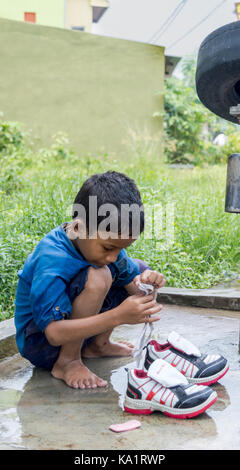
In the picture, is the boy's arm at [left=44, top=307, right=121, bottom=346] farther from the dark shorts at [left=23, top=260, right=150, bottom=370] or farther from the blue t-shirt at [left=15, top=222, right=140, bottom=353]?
the dark shorts at [left=23, top=260, right=150, bottom=370]

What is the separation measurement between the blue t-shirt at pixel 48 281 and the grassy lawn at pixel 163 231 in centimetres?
86

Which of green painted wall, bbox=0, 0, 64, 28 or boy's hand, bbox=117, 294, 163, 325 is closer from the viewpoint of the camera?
boy's hand, bbox=117, 294, 163, 325

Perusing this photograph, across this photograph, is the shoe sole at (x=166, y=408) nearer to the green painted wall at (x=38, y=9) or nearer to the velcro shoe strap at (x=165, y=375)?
the velcro shoe strap at (x=165, y=375)

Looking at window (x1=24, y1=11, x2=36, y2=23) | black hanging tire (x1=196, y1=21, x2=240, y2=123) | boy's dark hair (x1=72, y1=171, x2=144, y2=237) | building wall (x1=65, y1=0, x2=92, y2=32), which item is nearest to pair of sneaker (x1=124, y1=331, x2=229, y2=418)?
boy's dark hair (x1=72, y1=171, x2=144, y2=237)

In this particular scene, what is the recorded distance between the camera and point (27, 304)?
2.04 meters

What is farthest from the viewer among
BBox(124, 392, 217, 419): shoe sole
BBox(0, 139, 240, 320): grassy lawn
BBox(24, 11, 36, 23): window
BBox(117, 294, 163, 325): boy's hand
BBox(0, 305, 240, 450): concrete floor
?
BBox(24, 11, 36, 23): window

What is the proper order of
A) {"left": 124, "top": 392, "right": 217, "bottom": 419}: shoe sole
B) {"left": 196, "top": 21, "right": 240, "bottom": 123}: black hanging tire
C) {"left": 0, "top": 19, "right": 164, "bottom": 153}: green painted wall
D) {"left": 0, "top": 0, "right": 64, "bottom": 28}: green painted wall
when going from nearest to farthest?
{"left": 124, "top": 392, "right": 217, "bottom": 419}: shoe sole < {"left": 196, "top": 21, "right": 240, "bottom": 123}: black hanging tire < {"left": 0, "top": 19, "right": 164, "bottom": 153}: green painted wall < {"left": 0, "top": 0, "right": 64, "bottom": 28}: green painted wall

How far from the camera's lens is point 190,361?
6.51ft

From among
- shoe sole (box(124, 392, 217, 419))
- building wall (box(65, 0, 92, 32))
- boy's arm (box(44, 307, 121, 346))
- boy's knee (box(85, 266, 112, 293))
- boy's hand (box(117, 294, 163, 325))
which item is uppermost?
building wall (box(65, 0, 92, 32))

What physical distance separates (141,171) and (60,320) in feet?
14.5

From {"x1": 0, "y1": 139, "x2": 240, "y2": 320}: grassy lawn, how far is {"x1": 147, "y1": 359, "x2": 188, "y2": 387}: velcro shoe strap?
1.34m

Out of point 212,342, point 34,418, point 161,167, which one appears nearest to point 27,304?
point 34,418

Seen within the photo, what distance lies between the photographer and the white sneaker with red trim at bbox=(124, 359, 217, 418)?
5.46 ft

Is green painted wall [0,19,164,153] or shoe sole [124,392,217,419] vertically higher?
green painted wall [0,19,164,153]
